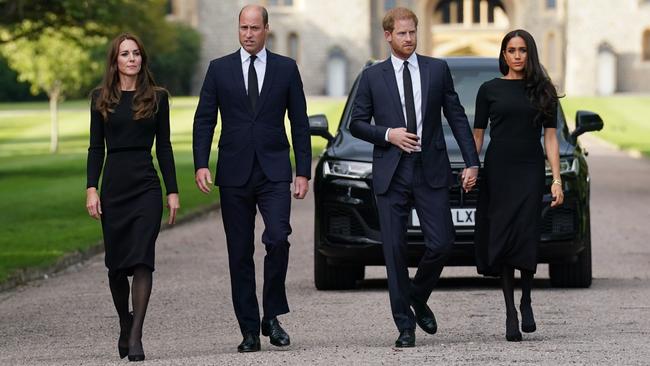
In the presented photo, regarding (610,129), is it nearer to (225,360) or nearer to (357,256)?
(357,256)

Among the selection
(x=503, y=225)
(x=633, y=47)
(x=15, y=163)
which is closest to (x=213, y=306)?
(x=503, y=225)

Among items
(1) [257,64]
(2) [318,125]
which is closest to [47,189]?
(2) [318,125]

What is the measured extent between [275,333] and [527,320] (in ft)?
4.51

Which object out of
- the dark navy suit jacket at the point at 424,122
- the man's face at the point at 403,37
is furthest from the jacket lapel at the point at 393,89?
the man's face at the point at 403,37

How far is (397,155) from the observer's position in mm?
8789

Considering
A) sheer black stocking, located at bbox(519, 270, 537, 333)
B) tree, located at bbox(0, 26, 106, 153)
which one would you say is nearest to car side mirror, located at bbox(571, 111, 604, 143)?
sheer black stocking, located at bbox(519, 270, 537, 333)

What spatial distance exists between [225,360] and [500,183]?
1968 mm

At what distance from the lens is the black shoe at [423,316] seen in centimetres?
888

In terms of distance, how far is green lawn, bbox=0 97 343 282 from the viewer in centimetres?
1653

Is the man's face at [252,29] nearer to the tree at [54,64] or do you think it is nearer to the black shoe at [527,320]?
the black shoe at [527,320]

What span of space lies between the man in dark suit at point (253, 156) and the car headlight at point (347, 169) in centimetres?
280

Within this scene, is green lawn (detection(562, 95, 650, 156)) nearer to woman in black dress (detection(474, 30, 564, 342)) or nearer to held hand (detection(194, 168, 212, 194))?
woman in black dress (detection(474, 30, 564, 342))

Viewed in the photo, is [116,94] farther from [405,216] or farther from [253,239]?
[405,216]

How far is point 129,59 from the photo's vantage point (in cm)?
841
